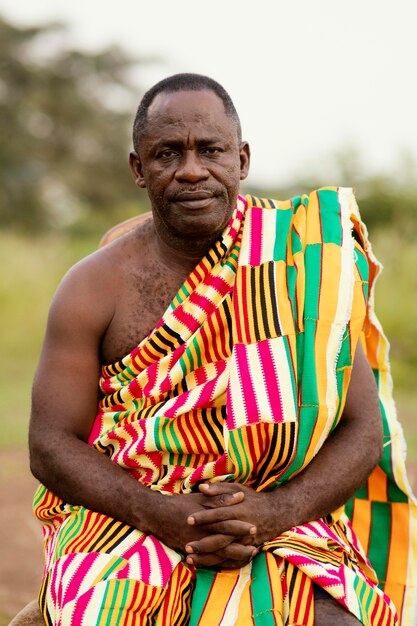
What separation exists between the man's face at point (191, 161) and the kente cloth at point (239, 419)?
0.39 feet

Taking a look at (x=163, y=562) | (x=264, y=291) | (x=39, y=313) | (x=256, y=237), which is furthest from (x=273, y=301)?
(x=39, y=313)

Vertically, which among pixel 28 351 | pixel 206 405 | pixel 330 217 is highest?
pixel 330 217

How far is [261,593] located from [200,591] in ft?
0.54

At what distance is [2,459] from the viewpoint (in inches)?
253

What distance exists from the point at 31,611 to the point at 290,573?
0.79 meters

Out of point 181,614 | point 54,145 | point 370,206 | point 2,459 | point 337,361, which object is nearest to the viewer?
point 181,614

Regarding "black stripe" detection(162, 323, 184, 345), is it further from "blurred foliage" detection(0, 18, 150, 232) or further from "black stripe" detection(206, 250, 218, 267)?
"blurred foliage" detection(0, 18, 150, 232)

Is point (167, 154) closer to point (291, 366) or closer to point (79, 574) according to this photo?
point (291, 366)

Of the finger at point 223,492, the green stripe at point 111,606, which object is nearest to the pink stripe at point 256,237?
the finger at point 223,492

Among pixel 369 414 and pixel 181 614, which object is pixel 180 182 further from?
pixel 181 614

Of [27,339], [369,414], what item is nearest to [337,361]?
[369,414]

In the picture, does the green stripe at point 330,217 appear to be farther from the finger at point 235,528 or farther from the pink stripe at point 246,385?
the finger at point 235,528

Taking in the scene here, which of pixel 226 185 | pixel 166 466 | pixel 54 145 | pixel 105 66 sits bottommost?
pixel 166 466

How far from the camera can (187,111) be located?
8.60 ft
